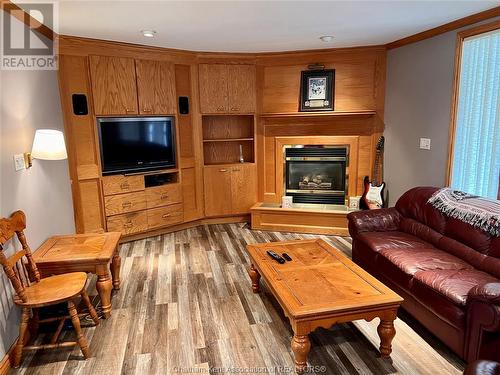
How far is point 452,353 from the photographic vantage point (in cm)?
228

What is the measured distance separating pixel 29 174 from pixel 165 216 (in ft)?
6.74

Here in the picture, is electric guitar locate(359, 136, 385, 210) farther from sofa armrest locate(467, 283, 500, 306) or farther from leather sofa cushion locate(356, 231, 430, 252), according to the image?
sofa armrest locate(467, 283, 500, 306)

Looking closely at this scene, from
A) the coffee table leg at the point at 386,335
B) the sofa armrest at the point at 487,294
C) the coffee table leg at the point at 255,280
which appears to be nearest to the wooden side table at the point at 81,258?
the coffee table leg at the point at 255,280

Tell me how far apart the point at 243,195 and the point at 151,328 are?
2753mm

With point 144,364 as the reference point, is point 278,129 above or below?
above

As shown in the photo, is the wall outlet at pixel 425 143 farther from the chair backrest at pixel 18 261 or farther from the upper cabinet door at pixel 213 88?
the chair backrest at pixel 18 261

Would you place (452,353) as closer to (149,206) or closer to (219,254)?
(219,254)

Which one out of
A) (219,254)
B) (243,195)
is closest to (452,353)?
(219,254)

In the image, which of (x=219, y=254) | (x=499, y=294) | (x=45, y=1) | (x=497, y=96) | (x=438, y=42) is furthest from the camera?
(x=219, y=254)

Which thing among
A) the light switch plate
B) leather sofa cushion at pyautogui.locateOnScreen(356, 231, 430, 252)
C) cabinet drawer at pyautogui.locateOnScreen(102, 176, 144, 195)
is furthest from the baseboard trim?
leather sofa cushion at pyautogui.locateOnScreen(356, 231, 430, 252)

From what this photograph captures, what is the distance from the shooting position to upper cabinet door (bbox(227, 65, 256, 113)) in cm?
479

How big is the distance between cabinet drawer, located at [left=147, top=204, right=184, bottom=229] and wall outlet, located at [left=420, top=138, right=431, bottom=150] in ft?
10.2

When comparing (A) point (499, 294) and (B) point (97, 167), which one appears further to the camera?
(B) point (97, 167)

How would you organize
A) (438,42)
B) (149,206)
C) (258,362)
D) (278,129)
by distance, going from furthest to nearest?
(278,129) → (149,206) → (438,42) → (258,362)
